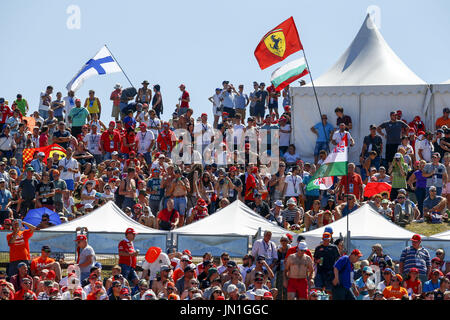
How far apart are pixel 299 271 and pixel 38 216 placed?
257 inches

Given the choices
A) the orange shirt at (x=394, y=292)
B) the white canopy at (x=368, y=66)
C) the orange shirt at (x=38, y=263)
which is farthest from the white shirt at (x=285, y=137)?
the orange shirt at (x=394, y=292)

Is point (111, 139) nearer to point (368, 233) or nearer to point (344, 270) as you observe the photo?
point (368, 233)

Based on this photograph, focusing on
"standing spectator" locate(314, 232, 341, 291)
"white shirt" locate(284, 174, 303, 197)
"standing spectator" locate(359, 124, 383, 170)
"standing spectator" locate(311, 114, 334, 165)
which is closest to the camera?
"standing spectator" locate(314, 232, 341, 291)

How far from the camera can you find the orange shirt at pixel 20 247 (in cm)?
2014

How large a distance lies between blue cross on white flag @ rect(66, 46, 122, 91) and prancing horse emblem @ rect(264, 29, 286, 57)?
761cm

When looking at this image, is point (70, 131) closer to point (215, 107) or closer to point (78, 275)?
point (215, 107)

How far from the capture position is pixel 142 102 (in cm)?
3231

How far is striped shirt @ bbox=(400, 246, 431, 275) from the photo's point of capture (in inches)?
744

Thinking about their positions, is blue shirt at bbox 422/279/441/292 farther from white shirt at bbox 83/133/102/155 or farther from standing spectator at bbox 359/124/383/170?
white shirt at bbox 83/133/102/155

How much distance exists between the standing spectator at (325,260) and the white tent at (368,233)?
3.85ft

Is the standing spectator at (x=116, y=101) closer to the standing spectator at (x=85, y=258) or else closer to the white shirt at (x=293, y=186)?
the white shirt at (x=293, y=186)

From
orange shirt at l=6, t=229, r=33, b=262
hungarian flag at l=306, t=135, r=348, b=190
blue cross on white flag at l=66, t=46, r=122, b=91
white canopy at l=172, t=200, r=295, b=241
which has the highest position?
blue cross on white flag at l=66, t=46, r=122, b=91

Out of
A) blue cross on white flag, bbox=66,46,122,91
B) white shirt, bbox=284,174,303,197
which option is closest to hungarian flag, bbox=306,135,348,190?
white shirt, bbox=284,174,303,197
